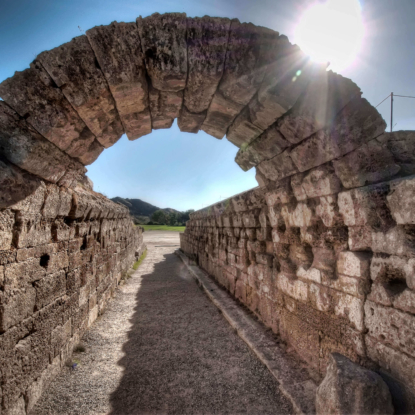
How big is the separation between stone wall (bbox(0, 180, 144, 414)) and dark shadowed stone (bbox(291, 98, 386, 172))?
292 cm

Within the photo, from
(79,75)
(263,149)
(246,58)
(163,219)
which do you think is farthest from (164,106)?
(163,219)

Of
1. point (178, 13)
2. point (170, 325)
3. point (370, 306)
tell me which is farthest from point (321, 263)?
point (170, 325)

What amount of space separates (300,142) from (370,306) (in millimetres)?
1686

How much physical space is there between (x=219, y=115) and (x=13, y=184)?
85.9 inches

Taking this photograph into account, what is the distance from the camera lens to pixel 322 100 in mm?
2445

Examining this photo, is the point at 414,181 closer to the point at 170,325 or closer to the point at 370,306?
the point at 370,306

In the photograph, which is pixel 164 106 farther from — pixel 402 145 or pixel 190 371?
pixel 190 371

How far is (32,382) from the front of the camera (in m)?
2.64

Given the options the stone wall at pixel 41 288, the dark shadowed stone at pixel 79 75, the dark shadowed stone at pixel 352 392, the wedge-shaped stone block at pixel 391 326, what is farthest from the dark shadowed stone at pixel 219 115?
the dark shadowed stone at pixel 352 392

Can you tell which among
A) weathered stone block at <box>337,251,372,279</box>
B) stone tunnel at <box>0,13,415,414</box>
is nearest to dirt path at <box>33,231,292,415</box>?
stone tunnel at <box>0,13,415,414</box>

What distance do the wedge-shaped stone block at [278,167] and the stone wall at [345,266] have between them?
0.10 m

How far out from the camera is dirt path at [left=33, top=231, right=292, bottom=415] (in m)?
2.66

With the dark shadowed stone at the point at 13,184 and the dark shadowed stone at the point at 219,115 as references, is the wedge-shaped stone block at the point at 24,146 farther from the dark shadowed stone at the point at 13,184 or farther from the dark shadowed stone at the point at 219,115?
the dark shadowed stone at the point at 219,115

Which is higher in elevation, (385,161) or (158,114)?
(158,114)
